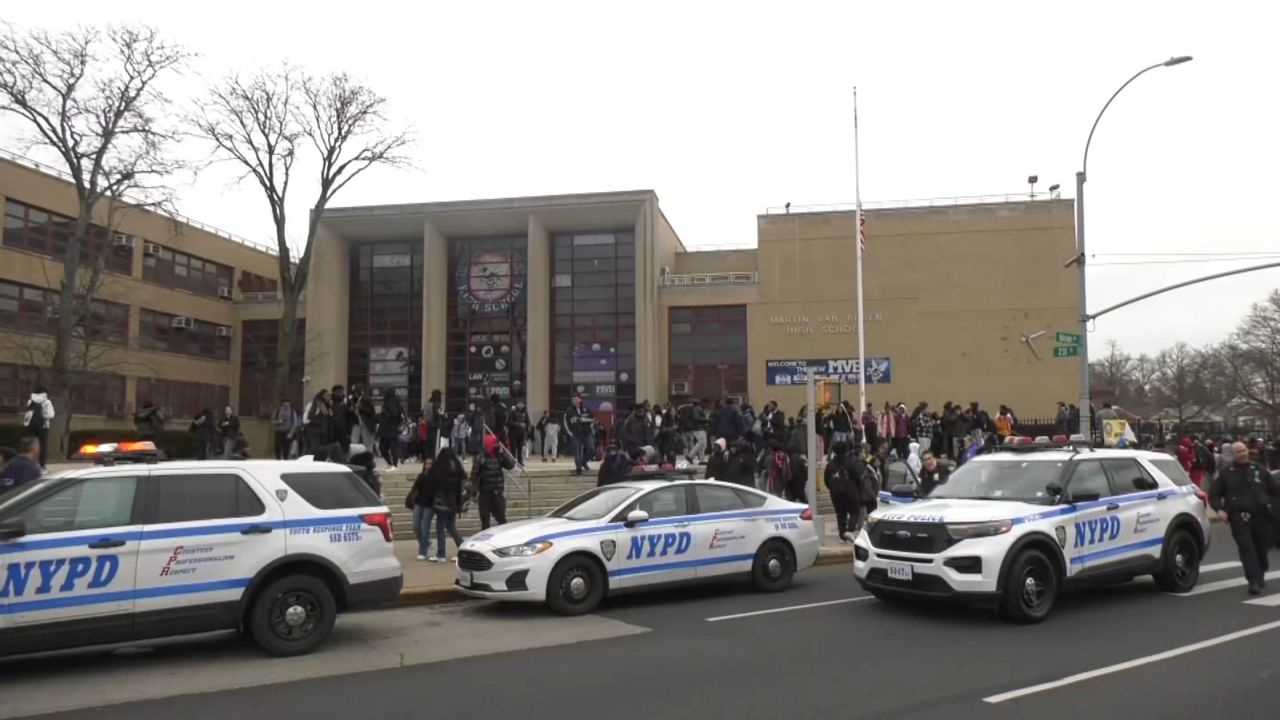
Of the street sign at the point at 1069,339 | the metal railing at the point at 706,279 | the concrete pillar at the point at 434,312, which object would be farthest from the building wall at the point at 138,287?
the street sign at the point at 1069,339

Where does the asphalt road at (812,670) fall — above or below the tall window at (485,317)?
below

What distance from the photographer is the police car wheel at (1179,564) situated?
1036 cm

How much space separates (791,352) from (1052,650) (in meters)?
30.2

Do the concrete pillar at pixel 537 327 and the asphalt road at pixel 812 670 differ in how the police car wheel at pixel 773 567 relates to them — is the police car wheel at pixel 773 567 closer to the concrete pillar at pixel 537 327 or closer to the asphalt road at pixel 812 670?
the asphalt road at pixel 812 670

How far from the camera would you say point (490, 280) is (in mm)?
40594

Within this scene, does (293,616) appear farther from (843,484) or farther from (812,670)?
(843,484)

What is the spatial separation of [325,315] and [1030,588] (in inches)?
1447

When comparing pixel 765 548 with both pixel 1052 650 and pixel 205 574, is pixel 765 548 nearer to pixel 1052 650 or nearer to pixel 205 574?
pixel 1052 650

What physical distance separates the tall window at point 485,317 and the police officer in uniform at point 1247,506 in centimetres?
3145

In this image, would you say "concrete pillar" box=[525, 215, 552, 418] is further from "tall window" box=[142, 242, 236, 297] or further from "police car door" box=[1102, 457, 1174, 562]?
"police car door" box=[1102, 457, 1174, 562]

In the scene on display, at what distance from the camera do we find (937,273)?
37219mm

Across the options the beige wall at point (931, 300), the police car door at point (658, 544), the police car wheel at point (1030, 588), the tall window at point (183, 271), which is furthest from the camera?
the tall window at point (183, 271)

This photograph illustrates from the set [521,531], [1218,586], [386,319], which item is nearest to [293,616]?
[521,531]

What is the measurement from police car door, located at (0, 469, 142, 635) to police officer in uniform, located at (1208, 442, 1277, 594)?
1143 centimetres
